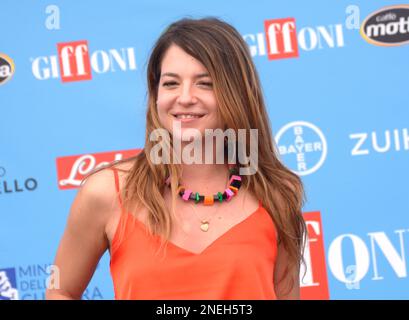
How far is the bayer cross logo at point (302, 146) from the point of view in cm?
309

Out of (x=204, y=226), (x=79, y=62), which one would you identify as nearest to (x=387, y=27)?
(x=79, y=62)

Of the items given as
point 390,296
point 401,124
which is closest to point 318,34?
point 401,124

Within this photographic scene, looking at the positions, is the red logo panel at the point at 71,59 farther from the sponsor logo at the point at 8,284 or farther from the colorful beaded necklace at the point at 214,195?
the colorful beaded necklace at the point at 214,195

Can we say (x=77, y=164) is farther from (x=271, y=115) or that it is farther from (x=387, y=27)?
(x=387, y=27)

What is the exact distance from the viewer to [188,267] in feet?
5.37

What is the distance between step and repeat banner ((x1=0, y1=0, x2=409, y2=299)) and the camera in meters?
3.08

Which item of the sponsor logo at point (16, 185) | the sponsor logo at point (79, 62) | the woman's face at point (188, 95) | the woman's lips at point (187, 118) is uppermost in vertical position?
the sponsor logo at point (79, 62)

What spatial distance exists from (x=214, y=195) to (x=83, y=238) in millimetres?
358

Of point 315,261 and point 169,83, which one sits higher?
point 169,83

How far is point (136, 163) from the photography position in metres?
1.79

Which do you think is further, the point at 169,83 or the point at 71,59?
the point at 71,59

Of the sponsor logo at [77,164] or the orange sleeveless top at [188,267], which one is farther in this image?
the sponsor logo at [77,164]

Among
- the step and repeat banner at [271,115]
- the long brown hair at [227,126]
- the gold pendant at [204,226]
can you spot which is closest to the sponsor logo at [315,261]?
the step and repeat banner at [271,115]

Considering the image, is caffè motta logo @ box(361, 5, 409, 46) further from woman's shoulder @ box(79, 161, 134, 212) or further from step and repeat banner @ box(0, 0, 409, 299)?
woman's shoulder @ box(79, 161, 134, 212)
